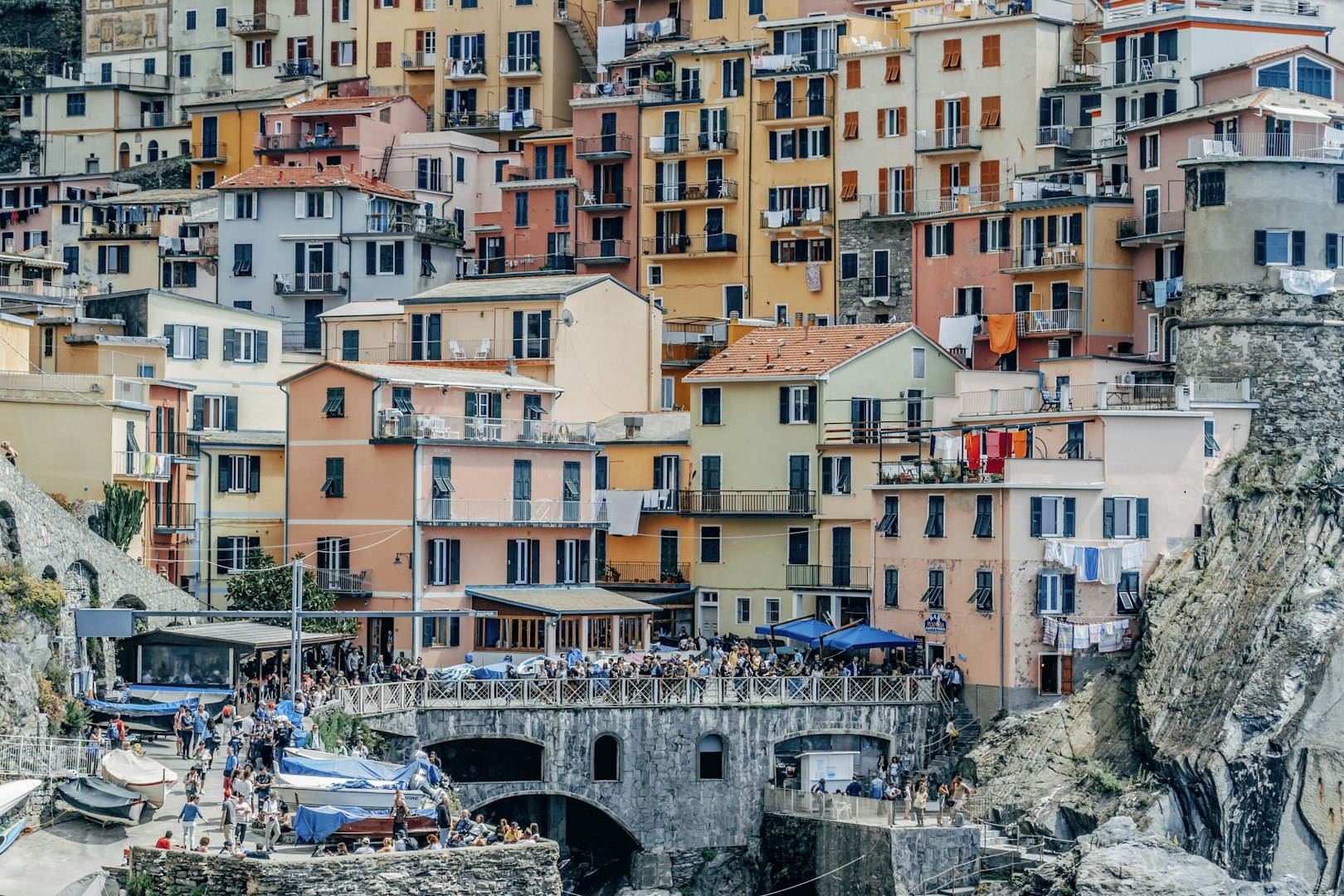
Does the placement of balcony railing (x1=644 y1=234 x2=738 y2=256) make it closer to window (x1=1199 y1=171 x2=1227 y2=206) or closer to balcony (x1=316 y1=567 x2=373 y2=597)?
window (x1=1199 y1=171 x2=1227 y2=206)

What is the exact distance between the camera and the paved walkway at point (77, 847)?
5088cm

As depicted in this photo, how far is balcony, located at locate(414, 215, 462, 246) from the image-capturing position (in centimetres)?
10962

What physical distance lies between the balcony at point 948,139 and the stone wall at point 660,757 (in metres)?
30.6

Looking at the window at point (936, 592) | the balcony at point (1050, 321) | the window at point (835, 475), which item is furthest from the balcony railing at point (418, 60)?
the window at point (936, 592)

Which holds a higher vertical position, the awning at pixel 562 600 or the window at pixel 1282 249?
the window at pixel 1282 249

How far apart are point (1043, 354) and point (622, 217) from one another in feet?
75.1

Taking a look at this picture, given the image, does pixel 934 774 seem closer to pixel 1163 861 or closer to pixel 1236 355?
pixel 1163 861

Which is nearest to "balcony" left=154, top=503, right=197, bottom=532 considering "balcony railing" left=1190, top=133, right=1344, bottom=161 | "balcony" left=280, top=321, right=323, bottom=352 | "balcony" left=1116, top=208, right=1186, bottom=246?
"balcony" left=280, top=321, right=323, bottom=352

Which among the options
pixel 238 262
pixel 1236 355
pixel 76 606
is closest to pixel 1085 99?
pixel 1236 355

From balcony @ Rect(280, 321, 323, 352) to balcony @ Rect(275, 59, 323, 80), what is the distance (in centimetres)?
2611

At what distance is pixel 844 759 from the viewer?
2931 inches

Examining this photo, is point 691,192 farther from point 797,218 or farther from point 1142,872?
point 1142,872

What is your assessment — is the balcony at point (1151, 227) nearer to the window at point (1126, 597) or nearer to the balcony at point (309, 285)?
the window at point (1126, 597)

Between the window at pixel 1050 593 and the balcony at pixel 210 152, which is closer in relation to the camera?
the window at pixel 1050 593
